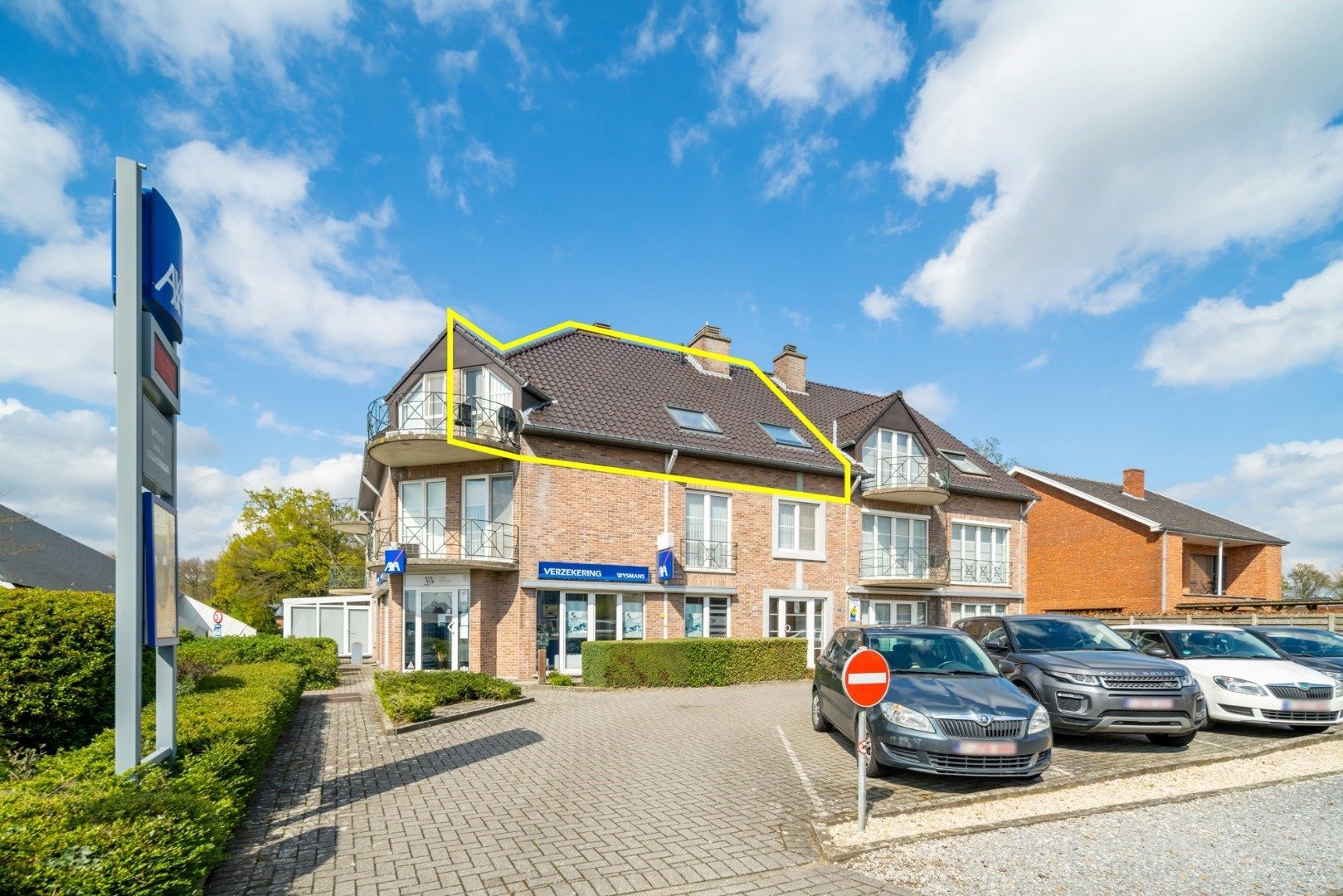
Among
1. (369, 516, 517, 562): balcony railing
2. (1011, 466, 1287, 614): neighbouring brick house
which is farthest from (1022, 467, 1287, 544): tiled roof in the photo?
(369, 516, 517, 562): balcony railing

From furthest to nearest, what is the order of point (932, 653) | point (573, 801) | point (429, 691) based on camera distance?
point (429, 691)
point (932, 653)
point (573, 801)

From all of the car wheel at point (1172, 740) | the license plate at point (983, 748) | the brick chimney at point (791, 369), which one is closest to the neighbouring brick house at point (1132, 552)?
the brick chimney at point (791, 369)

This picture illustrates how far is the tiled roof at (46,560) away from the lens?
76.3 feet

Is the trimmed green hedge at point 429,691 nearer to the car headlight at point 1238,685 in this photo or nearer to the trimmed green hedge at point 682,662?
the trimmed green hedge at point 682,662

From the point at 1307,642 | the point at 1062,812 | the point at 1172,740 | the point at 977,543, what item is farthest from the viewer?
the point at 977,543

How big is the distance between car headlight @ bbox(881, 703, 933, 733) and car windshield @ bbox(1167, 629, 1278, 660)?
6385 mm

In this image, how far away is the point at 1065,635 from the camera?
10.3 m

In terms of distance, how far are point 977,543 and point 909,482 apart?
4579 millimetres

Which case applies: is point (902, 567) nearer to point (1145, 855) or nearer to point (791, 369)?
point (791, 369)

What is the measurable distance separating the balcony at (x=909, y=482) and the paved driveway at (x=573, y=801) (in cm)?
1241

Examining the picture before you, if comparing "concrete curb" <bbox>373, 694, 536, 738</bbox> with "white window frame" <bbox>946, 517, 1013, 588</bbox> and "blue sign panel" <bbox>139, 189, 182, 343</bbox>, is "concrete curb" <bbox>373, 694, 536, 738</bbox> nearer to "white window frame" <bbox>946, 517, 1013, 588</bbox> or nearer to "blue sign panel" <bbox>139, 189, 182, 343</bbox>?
"blue sign panel" <bbox>139, 189, 182, 343</bbox>

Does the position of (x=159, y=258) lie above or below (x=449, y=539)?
above

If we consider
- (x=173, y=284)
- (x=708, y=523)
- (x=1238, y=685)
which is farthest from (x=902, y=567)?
(x=173, y=284)

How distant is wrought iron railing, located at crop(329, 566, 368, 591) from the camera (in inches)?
1143
